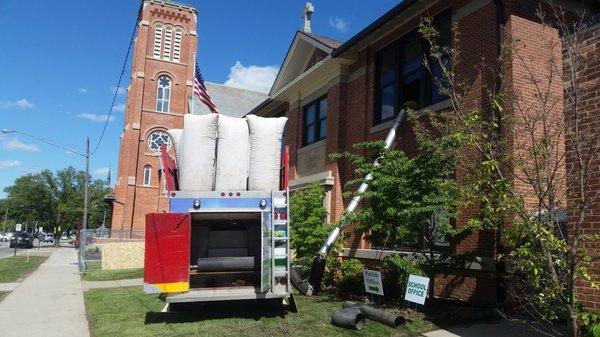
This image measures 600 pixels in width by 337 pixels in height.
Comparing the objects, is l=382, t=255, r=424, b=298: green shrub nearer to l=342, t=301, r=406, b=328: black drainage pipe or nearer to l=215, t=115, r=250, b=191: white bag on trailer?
l=342, t=301, r=406, b=328: black drainage pipe

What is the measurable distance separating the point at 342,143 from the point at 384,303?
728 cm

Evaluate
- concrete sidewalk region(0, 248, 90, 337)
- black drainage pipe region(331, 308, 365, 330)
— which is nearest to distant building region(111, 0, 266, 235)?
concrete sidewalk region(0, 248, 90, 337)

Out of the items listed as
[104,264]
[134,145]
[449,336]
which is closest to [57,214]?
[134,145]

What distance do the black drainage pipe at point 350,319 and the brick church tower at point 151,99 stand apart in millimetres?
38955

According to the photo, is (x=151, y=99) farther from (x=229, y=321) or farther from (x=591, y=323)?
(x=591, y=323)

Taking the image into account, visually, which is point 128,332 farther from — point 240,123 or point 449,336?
point 449,336

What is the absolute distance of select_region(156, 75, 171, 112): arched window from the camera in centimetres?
4791

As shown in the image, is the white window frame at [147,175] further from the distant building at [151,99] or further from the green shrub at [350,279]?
the green shrub at [350,279]

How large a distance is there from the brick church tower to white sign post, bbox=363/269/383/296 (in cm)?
3798

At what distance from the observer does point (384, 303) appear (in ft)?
33.2

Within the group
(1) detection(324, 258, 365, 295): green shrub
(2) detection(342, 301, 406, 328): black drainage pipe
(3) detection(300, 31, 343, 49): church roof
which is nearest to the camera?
(2) detection(342, 301, 406, 328): black drainage pipe

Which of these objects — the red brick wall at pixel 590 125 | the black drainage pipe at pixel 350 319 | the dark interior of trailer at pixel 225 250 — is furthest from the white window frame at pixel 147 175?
the red brick wall at pixel 590 125

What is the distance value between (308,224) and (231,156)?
5058 millimetres

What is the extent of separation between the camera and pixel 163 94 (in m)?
48.0
